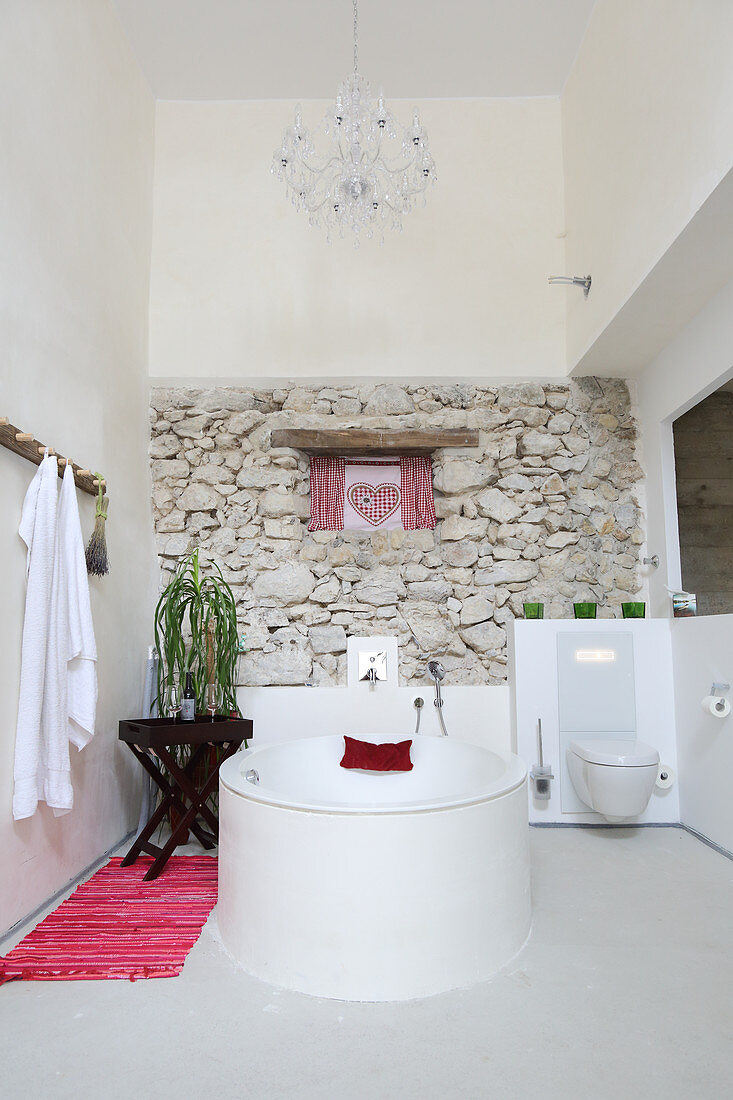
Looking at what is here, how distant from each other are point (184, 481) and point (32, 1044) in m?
2.87

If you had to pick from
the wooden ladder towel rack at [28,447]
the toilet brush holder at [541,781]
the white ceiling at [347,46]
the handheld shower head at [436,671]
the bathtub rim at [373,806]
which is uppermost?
the white ceiling at [347,46]

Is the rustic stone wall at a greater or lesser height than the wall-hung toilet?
greater

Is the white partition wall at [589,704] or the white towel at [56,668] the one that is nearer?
the white towel at [56,668]

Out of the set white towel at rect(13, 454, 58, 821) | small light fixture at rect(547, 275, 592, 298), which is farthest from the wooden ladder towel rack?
small light fixture at rect(547, 275, 592, 298)

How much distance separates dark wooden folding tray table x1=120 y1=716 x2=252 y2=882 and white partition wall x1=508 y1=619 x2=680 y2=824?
1.45 metres

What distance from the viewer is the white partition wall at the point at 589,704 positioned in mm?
3639

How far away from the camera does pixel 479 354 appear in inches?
166

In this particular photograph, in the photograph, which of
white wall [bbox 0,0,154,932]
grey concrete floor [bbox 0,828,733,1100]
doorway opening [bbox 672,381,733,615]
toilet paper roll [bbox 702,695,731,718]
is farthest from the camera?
doorway opening [bbox 672,381,733,615]

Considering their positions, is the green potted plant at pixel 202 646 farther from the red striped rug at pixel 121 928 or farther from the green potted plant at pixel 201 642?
the red striped rug at pixel 121 928

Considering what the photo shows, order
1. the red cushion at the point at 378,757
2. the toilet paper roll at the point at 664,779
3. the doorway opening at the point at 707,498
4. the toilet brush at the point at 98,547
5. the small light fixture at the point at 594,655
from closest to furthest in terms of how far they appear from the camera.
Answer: the toilet brush at the point at 98,547 < the red cushion at the point at 378,757 < the doorway opening at the point at 707,498 < the toilet paper roll at the point at 664,779 < the small light fixture at the point at 594,655

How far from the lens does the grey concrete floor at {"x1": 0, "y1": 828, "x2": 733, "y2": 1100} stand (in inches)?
64.6

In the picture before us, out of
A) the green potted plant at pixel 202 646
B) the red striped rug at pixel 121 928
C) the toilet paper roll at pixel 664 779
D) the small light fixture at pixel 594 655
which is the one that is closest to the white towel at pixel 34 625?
the red striped rug at pixel 121 928

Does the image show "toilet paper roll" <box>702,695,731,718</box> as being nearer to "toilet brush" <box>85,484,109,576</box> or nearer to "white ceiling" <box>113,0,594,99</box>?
"toilet brush" <box>85,484,109,576</box>

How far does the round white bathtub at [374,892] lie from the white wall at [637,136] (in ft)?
7.66
